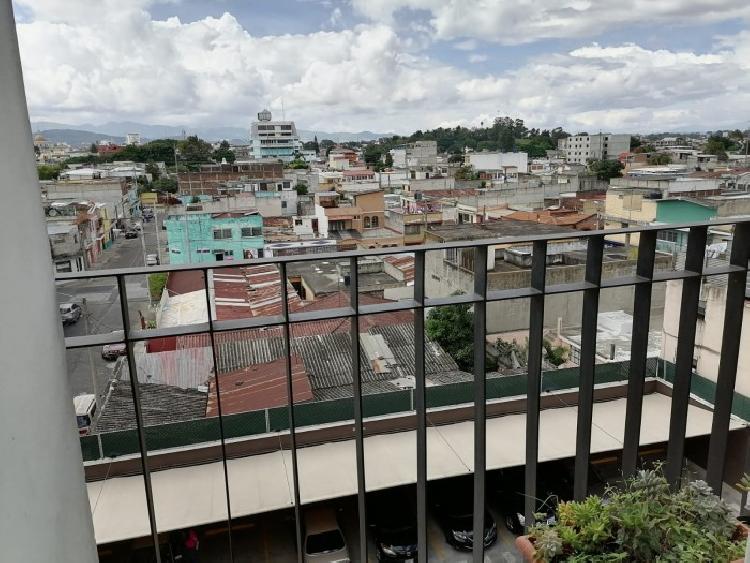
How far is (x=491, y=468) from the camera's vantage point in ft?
18.7

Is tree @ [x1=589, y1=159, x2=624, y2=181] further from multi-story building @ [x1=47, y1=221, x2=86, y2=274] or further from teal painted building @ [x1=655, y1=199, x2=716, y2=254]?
multi-story building @ [x1=47, y1=221, x2=86, y2=274]

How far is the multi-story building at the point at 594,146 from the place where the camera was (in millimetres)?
51812

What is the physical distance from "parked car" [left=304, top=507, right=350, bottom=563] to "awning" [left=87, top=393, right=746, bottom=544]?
0.39 m

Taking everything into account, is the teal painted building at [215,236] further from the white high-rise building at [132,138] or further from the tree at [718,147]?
the white high-rise building at [132,138]

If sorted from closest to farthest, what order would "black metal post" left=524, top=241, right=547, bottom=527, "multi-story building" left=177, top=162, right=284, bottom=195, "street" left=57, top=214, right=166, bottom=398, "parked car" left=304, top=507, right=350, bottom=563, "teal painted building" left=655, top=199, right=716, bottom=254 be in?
"black metal post" left=524, top=241, right=547, bottom=527
"parked car" left=304, top=507, right=350, bottom=563
"street" left=57, top=214, right=166, bottom=398
"teal painted building" left=655, top=199, right=716, bottom=254
"multi-story building" left=177, top=162, right=284, bottom=195

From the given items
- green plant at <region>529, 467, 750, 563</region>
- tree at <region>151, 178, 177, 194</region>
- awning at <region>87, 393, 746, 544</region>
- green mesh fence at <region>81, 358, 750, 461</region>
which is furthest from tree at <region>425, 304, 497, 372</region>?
tree at <region>151, 178, 177, 194</region>

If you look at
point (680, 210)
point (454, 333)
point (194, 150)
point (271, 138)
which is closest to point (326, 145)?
point (271, 138)

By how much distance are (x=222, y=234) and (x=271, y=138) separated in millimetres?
46593

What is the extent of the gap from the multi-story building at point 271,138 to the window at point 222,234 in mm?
43723

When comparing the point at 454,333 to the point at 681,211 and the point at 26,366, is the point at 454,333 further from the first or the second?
the point at 26,366

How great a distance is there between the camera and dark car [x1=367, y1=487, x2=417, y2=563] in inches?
212

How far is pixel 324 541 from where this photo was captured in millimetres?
5297

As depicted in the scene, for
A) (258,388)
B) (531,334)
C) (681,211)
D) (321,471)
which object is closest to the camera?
(531,334)

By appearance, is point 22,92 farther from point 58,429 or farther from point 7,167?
point 58,429
